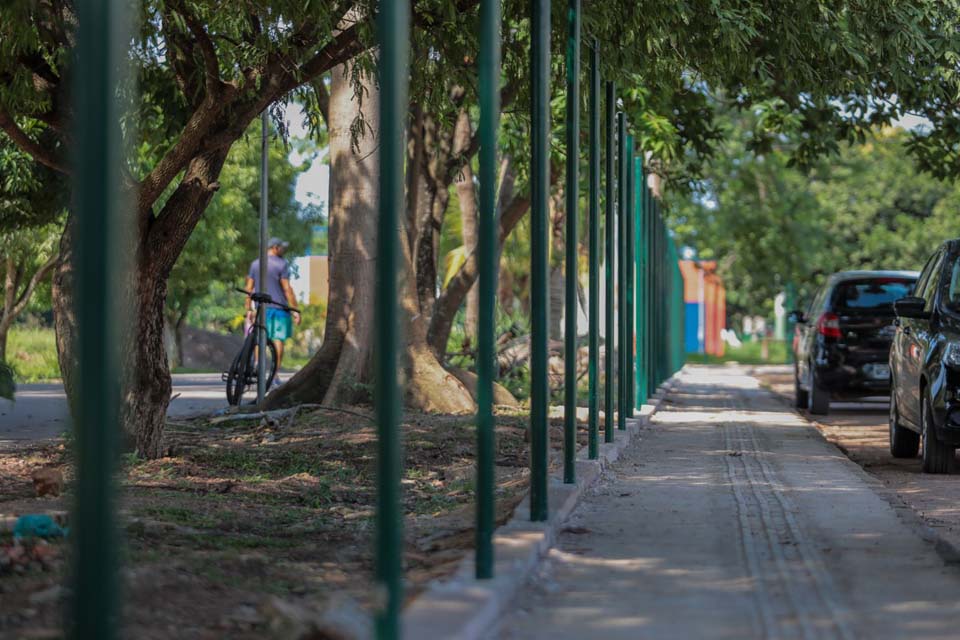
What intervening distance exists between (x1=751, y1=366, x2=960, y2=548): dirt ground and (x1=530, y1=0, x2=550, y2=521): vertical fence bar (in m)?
1.92

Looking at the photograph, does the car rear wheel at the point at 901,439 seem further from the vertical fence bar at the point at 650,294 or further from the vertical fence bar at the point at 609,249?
the vertical fence bar at the point at 650,294

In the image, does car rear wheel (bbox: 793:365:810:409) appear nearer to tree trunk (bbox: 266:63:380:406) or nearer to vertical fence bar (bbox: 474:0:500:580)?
tree trunk (bbox: 266:63:380:406)

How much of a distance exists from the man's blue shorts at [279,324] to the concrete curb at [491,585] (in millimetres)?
8698

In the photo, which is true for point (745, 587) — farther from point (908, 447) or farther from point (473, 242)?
point (473, 242)

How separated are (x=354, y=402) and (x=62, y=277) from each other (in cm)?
445

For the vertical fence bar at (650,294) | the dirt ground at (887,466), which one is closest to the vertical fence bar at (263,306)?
the vertical fence bar at (650,294)

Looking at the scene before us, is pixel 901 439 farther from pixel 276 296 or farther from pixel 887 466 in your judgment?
pixel 276 296

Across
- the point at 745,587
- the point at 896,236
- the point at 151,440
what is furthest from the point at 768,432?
the point at 896,236

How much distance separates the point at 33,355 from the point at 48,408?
2207 cm

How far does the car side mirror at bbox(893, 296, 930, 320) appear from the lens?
Result: 10953 millimetres

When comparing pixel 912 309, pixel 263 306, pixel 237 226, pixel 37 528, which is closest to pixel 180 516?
pixel 37 528

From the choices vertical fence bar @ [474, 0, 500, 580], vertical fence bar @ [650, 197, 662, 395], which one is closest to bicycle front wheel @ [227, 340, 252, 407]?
vertical fence bar @ [650, 197, 662, 395]

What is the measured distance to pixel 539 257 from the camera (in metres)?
7.00

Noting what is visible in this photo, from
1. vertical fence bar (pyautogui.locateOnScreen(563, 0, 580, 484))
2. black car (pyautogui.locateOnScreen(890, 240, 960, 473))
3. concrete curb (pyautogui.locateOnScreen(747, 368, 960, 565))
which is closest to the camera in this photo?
concrete curb (pyautogui.locateOnScreen(747, 368, 960, 565))
